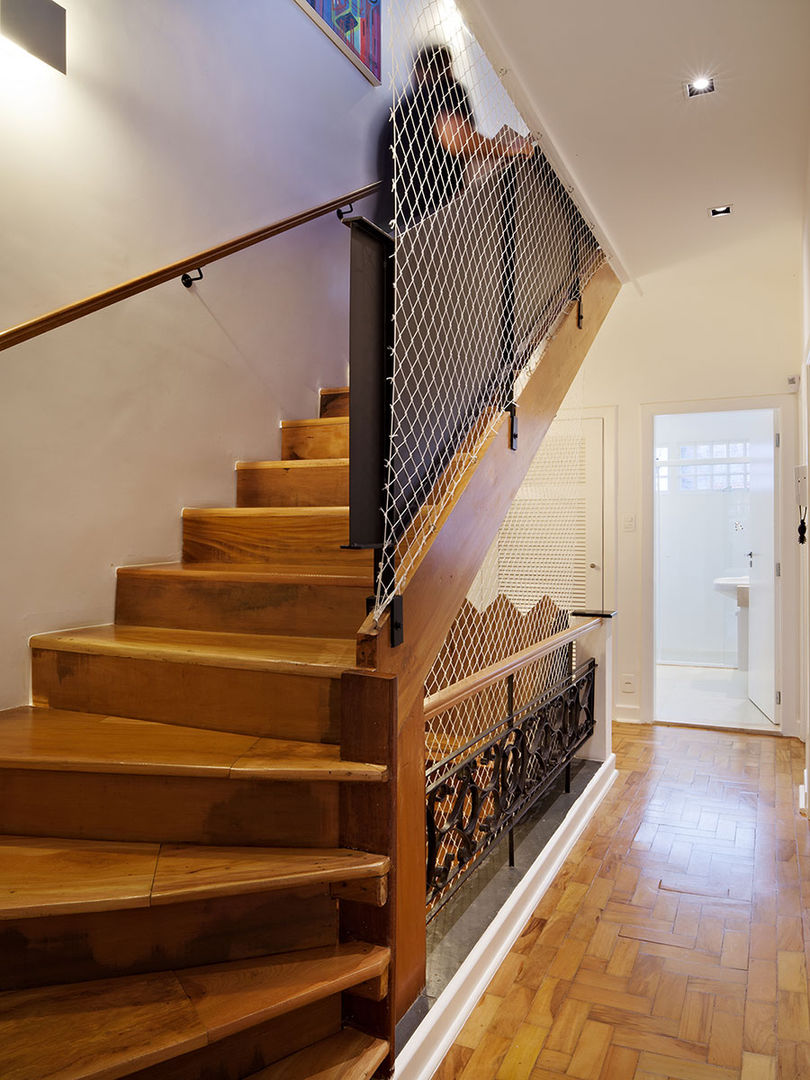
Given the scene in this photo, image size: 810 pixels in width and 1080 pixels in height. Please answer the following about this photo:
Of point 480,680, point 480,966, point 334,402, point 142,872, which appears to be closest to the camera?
point 142,872

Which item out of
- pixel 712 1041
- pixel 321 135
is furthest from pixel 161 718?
pixel 321 135

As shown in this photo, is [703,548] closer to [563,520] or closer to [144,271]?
[563,520]

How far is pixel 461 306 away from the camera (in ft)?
6.82

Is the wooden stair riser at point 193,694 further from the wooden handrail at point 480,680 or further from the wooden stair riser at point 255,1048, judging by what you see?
the wooden stair riser at point 255,1048

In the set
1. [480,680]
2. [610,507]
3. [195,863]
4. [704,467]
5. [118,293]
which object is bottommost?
[195,863]

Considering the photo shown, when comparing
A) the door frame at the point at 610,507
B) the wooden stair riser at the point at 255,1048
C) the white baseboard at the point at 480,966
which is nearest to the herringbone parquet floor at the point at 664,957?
the white baseboard at the point at 480,966

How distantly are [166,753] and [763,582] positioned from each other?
435 cm

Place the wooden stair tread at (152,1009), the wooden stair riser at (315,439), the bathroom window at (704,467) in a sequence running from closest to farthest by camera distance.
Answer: the wooden stair tread at (152,1009), the wooden stair riser at (315,439), the bathroom window at (704,467)

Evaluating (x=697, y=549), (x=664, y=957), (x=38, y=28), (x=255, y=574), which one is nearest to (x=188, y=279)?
(x=38, y=28)

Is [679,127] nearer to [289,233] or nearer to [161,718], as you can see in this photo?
[289,233]

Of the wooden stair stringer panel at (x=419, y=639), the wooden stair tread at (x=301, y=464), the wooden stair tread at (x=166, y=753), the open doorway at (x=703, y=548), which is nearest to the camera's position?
the wooden stair tread at (x=166, y=753)

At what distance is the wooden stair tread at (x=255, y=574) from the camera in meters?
1.81

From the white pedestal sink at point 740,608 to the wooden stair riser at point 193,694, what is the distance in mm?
5533

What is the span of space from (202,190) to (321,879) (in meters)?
2.37
